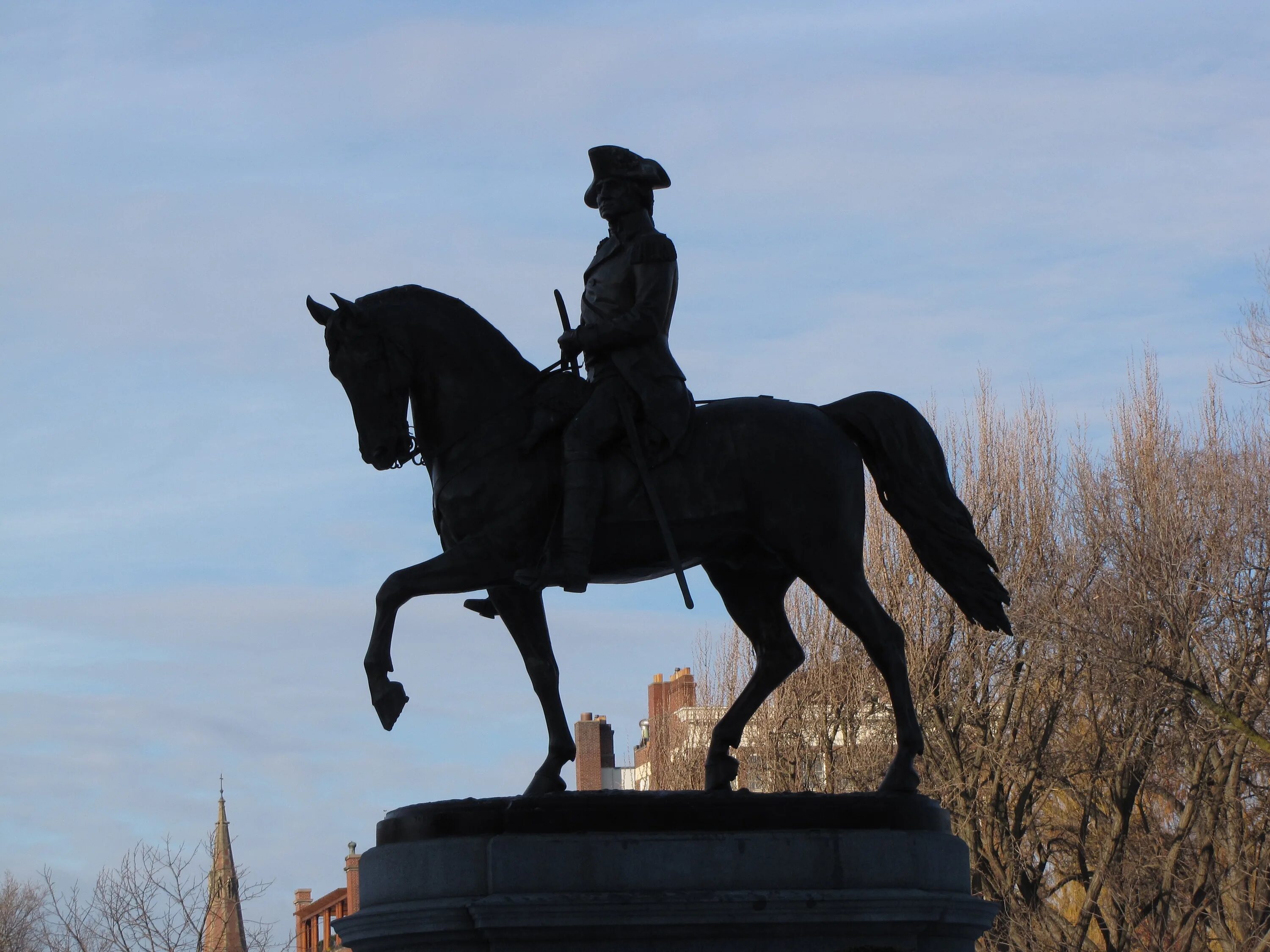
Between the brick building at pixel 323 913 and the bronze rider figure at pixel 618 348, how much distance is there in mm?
41934

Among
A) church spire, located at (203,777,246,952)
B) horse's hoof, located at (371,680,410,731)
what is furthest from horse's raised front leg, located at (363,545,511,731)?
church spire, located at (203,777,246,952)

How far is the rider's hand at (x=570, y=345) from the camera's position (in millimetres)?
9016

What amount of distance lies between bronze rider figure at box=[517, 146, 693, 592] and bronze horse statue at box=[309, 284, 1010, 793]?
0.50ft

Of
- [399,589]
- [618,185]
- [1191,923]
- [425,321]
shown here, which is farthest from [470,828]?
[1191,923]

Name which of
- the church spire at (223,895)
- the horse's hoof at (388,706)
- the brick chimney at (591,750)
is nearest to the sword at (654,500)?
the horse's hoof at (388,706)

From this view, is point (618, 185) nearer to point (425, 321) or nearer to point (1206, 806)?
point (425, 321)

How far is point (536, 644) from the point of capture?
885cm

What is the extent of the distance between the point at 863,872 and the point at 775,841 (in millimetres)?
432

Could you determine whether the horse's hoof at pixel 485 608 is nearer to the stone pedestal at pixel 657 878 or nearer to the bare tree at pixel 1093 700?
the stone pedestal at pixel 657 878

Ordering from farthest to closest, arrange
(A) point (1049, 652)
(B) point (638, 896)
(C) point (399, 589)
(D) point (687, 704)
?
(D) point (687, 704)
(A) point (1049, 652)
(C) point (399, 589)
(B) point (638, 896)

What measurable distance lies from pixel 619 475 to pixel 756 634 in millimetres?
1182

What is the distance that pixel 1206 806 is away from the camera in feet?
84.7

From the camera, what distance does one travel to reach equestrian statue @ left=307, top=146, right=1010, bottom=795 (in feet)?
28.3

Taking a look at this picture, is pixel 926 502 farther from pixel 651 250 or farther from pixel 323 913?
pixel 323 913
